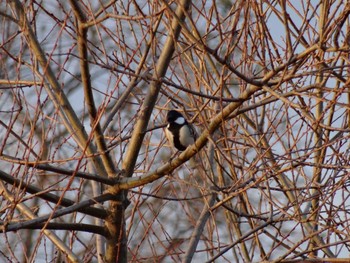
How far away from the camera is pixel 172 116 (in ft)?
16.3

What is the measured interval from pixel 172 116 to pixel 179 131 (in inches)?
4.7

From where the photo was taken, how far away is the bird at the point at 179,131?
16.3 ft

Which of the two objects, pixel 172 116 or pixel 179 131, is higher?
pixel 172 116

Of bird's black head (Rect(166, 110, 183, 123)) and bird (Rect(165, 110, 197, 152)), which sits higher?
A: bird's black head (Rect(166, 110, 183, 123))

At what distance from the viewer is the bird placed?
16.3 ft

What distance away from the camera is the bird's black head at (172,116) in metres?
4.97

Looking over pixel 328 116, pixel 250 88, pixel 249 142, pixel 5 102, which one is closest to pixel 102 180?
pixel 250 88

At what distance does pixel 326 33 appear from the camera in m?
2.91

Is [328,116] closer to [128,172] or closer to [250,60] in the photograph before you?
[250,60]

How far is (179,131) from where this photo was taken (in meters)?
4.97

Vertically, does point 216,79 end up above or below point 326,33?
above

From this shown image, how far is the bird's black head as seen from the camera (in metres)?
4.97

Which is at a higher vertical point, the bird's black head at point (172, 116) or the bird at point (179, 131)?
the bird's black head at point (172, 116)

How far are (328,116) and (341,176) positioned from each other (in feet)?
3.54
